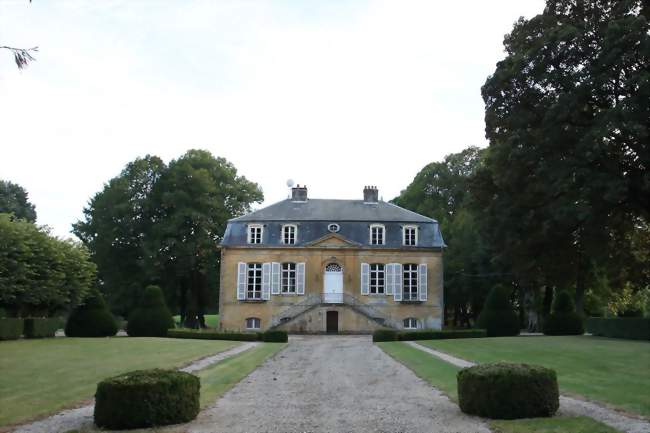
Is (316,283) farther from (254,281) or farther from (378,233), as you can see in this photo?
(378,233)

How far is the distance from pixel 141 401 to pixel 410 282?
3525 cm

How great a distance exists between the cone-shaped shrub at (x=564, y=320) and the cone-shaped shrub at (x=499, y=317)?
242 cm

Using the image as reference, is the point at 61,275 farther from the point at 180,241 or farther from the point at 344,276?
the point at 344,276

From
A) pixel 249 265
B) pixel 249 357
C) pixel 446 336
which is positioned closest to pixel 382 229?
pixel 249 265

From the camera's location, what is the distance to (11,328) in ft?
96.9

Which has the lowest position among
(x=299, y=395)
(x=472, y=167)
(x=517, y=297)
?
(x=299, y=395)

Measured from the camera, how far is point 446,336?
33.1 metres

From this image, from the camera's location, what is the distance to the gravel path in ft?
30.0

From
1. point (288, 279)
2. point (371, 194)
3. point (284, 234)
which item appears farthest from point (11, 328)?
point (371, 194)

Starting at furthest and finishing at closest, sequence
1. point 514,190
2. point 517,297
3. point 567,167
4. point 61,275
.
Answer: point 517,297 < point 61,275 < point 514,190 < point 567,167

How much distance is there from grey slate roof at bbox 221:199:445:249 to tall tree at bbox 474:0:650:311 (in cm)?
1837

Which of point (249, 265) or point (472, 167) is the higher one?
point (472, 167)

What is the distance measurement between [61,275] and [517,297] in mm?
35262

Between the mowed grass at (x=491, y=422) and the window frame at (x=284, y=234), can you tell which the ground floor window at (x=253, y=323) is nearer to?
the window frame at (x=284, y=234)
